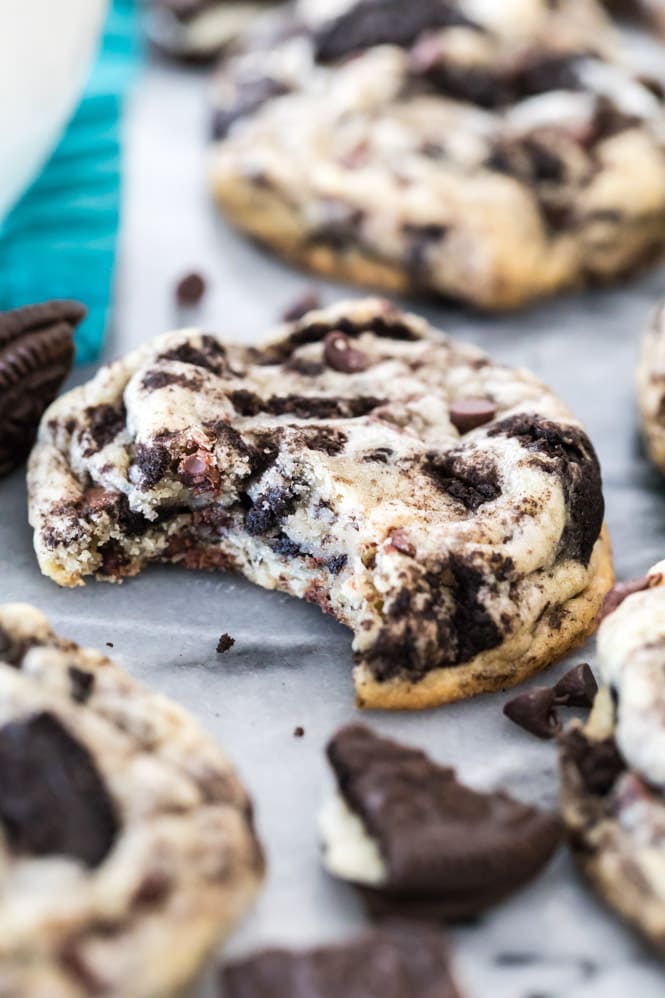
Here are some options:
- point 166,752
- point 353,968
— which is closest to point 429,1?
point 166,752

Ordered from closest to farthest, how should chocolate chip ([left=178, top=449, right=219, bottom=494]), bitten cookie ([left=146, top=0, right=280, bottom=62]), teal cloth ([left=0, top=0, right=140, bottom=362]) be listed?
chocolate chip ([left=178, top=449, right=219, bottom=494]) → teal cloth ([left=0, top=0, right=140, bottom=362]) → bitten cookie ([left=146, top=0, right=280, bottom=62])

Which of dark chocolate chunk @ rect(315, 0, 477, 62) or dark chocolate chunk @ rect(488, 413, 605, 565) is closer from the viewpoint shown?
dark chocolate chunk @ rect(488, 413, 605, 565)

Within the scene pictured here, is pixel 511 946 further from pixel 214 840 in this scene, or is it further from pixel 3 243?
pixel 3 243

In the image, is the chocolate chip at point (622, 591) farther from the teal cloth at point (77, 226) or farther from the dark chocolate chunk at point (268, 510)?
the teal cloth at point (77, 226)

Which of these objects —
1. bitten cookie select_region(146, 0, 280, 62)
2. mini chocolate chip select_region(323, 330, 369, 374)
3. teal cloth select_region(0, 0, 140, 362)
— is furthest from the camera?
bitten cookie select_region(146, 0, 280, 62)

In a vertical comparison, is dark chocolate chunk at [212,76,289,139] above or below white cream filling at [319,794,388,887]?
above

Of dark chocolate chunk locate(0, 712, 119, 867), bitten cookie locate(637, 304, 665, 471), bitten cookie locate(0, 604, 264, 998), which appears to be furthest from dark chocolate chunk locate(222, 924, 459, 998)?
Result: bitten cookie locate(637, 304, 665, 471)

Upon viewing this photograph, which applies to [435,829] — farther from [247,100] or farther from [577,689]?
[247,100]

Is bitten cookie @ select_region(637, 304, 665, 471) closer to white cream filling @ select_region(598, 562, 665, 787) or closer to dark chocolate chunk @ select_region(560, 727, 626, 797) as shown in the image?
white cream filling @ select_region(598, 562, 665, 787)
